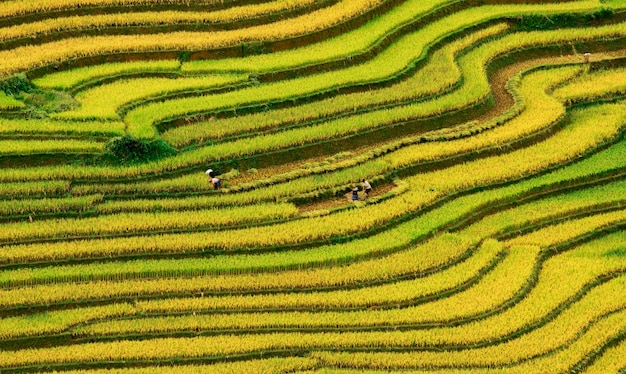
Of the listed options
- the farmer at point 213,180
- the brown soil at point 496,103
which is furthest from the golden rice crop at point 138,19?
the farmer at point 213,180

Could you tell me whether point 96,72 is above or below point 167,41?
below

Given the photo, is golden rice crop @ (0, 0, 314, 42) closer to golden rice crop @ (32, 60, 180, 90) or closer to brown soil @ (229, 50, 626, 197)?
golden rice crop @ (32, 60, 180, 90)

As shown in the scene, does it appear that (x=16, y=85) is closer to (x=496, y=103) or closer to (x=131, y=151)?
(x=131, y=151)

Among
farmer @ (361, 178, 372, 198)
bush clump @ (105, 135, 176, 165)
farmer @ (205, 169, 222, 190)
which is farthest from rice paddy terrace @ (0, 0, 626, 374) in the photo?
farmer @ (361, 178, 372, 198)

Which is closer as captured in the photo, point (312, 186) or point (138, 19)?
point (312, 186)

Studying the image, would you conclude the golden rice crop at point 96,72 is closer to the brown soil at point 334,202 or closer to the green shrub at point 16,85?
the green shrub at point 16,85

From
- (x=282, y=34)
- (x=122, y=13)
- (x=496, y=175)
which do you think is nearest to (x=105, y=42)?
(x=122, y=13)

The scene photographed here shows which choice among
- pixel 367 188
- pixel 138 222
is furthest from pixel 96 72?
pixel 367 188

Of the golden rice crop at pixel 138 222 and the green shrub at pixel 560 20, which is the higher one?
the green shrub at pixel 560 20
